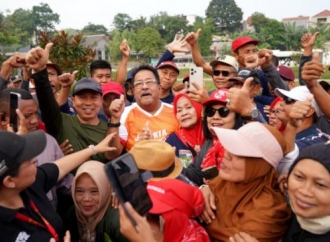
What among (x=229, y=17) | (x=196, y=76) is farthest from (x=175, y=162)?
(x=229, y=17)

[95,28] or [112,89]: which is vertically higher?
[95,28]

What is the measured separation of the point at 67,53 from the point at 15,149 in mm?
9510

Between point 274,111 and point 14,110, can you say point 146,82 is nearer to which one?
point 274,111

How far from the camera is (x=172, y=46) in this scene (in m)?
5.62

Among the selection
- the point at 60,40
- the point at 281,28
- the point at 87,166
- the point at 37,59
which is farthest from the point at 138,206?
the point at 281,28

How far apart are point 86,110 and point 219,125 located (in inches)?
51.4

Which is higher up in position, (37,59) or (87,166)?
(37,59)

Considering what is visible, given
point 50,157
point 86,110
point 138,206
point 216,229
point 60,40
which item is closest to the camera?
point 138,206

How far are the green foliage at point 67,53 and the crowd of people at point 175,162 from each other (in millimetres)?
6601

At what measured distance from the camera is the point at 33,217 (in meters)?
2.17

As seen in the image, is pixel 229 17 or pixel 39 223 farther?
pixel 229 17

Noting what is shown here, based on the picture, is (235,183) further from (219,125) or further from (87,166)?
(87,166)

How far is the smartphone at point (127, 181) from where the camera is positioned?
4.97ft

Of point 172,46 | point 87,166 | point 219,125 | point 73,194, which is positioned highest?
point 172,46
